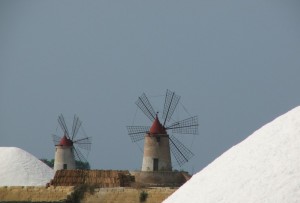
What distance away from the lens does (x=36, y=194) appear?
160 feet

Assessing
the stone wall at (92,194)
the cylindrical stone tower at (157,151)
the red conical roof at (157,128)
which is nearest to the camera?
the stone wall at (92,194)

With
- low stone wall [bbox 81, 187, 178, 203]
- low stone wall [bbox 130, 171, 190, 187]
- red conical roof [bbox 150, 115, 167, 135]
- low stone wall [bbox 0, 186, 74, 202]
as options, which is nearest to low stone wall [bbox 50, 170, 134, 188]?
low stone wall [bbox 130, 171, 190, 187]

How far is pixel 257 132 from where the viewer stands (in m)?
25.9

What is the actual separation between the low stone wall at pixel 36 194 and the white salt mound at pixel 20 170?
37.6ft

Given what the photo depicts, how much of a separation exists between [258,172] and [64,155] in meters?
46.1

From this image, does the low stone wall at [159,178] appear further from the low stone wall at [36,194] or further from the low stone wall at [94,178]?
the low stone wall at [36,194]

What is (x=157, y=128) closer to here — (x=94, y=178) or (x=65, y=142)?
(x=94, y=178)

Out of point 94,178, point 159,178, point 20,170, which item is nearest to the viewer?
point 94,178

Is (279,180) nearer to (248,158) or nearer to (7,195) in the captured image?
(248,158)

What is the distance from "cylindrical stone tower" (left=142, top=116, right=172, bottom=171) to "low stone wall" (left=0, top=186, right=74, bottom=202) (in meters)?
7.19

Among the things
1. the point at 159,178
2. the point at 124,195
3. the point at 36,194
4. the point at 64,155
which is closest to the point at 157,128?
the point at 159,178

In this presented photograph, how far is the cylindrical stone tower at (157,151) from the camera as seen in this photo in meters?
52.9

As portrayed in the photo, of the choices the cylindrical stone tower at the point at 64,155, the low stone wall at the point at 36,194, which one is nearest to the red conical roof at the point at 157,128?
the low stone wall at the point at 36,194

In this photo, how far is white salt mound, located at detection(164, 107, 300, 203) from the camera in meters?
21.3
